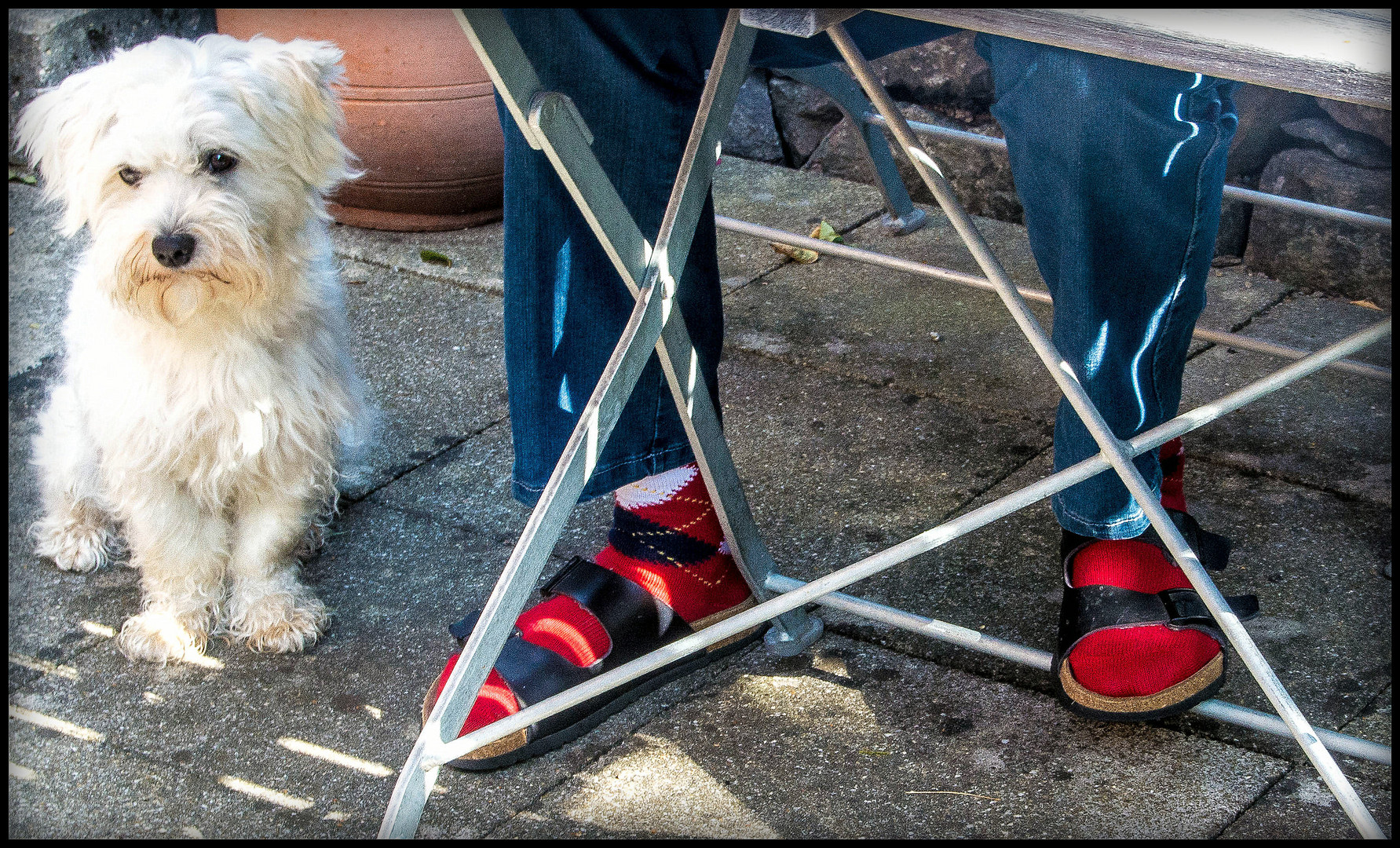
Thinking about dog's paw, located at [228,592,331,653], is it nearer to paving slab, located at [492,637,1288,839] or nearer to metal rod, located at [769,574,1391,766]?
paving slab, located at [492,637,1288,839]

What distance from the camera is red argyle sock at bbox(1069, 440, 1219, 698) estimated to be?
1.81 m

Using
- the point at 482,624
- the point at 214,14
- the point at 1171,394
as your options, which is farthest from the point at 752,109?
the point at 482,624

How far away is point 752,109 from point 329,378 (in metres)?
2.40

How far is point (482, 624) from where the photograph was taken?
5.11 ft

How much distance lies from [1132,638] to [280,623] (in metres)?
1.44

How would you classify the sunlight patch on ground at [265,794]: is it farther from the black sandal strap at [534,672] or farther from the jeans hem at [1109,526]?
the jeans hem at [1109,526]

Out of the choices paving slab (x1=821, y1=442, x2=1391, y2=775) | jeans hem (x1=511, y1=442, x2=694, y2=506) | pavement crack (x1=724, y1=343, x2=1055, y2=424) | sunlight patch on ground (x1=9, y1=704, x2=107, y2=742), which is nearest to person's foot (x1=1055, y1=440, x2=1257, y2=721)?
paving slab (x1=821, y1=442, x2=1391, y2=775)

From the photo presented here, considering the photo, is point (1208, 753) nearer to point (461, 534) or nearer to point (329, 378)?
point (461, 534)

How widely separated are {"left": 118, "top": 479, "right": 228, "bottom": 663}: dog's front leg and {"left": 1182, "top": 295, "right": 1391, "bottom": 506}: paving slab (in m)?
2.02

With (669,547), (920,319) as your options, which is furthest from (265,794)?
(920,319)

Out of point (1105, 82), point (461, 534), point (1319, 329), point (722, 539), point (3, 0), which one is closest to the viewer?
point (1105, 82)

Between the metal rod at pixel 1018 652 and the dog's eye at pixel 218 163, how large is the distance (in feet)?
3.73

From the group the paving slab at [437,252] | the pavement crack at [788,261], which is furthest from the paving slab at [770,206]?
the paving slab at [437,252]

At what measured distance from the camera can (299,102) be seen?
216cm
